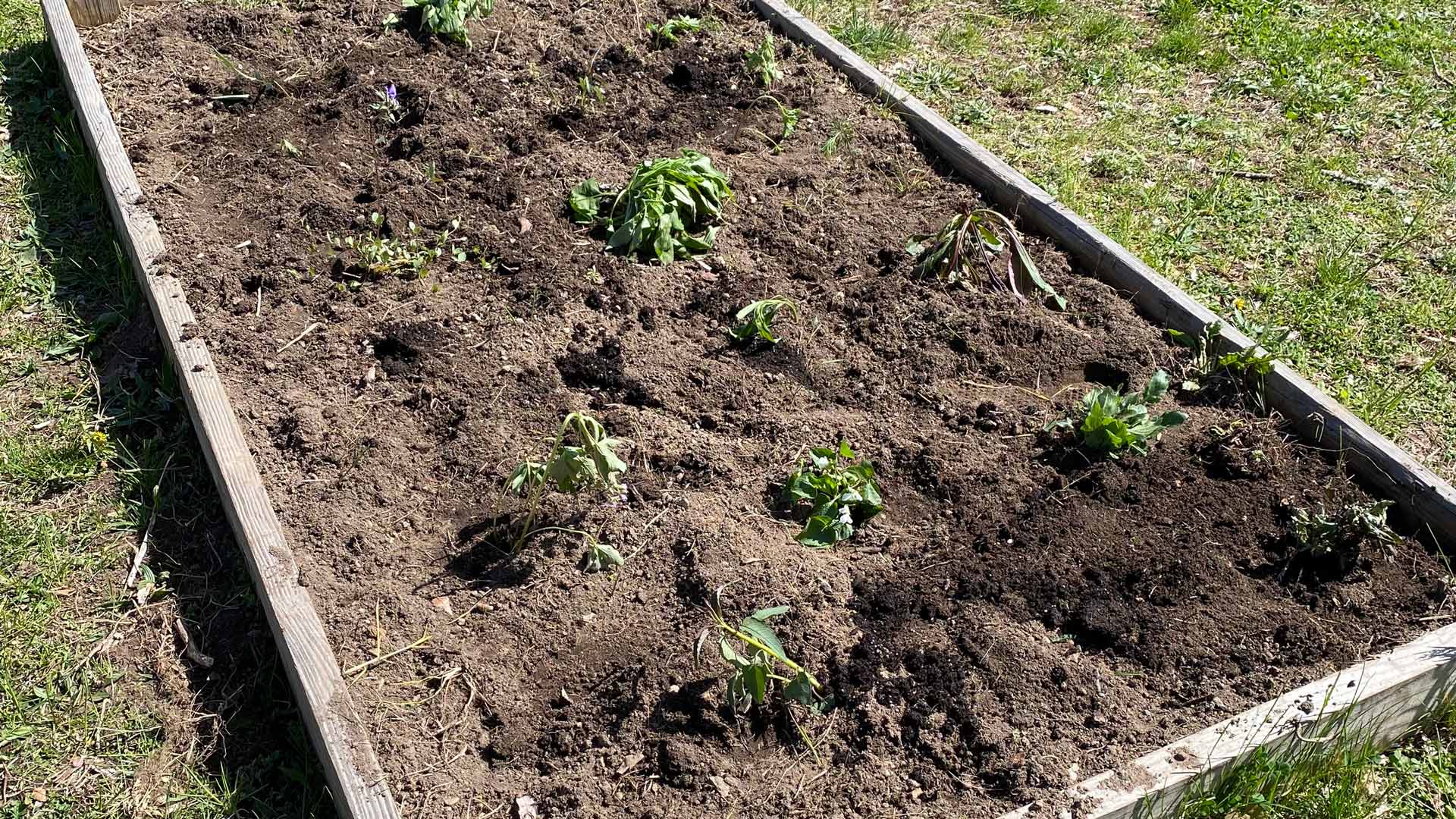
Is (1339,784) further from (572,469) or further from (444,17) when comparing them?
(444,17)

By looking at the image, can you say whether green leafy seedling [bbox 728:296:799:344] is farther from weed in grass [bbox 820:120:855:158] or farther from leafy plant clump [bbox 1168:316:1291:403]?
leafy plant clump [bbox 1168:316:1291:403]

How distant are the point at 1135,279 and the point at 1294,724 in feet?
5.83

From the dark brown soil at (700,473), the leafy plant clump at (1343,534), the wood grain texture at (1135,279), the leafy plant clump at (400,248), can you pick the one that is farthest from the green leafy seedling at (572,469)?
the wood grain texture at (1135,279)

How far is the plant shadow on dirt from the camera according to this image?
2885 millimetres

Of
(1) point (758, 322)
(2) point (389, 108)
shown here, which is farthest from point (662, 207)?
(2) point (389, 108)

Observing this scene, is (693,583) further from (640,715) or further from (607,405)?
(607,405)

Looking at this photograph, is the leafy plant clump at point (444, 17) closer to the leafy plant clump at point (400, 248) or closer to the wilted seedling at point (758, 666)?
the leafy plant clump at point (400, 248)

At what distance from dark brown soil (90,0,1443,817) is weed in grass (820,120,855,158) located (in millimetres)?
47

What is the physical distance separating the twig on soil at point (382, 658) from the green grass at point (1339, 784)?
1847 millimetres

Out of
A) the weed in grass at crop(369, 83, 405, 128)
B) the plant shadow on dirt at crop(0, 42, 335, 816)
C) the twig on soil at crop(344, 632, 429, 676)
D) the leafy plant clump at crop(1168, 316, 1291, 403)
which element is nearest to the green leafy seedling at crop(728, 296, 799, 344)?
the leafy plant clump at crop(1168, 316, 1291, 403)

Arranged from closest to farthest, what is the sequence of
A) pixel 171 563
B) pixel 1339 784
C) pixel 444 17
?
pixel 1339 784, pixel 171 563, pixel 444 17

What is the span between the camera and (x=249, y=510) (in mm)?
3164

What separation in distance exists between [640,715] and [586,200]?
214 centimetres

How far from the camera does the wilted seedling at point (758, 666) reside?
8.79ft
